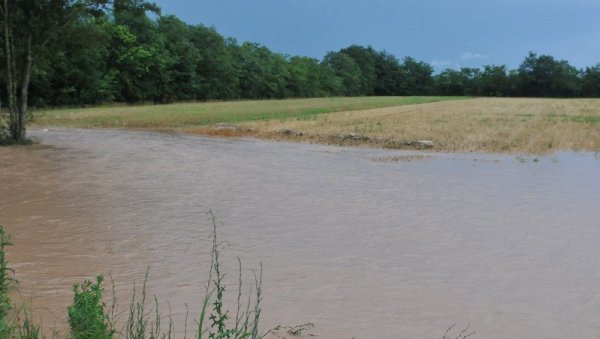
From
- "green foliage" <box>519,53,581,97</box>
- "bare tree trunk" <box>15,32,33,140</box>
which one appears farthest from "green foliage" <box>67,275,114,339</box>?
"green foliage" <box>519,53,581,97</box>

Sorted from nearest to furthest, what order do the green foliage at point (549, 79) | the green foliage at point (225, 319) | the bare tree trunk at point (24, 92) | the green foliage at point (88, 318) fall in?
the green foliage at point (225, 319) → the green foliage at point (88, 318) → the bare tree trunk at point (24, 92) → the green foliage at point (549, 79)

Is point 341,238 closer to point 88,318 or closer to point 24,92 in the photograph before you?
point 88,318

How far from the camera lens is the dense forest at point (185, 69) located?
63.0ft

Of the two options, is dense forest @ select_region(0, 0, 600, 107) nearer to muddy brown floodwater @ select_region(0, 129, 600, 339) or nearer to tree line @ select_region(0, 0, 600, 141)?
tree line @ select_region(0, 0, 600, 141)

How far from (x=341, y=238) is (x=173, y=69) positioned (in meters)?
65.4

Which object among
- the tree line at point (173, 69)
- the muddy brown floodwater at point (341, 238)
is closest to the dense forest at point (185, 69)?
the tree line at point (173, 69)

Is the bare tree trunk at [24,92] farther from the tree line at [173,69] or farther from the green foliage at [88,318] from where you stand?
the green foliage at [88,318]

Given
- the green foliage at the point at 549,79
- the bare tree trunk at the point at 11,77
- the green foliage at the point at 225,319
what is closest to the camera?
the green foliage at the point at 225,319

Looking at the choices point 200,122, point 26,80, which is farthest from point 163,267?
point 200,122

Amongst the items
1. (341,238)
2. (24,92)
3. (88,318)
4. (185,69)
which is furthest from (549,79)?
(88,318)

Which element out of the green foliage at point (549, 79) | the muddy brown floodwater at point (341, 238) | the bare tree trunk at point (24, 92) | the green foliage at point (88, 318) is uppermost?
the green foliage at point (549, 79)

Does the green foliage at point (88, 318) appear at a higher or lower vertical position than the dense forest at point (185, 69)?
lower

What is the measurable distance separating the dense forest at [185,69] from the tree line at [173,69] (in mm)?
55

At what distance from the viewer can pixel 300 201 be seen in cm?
959
